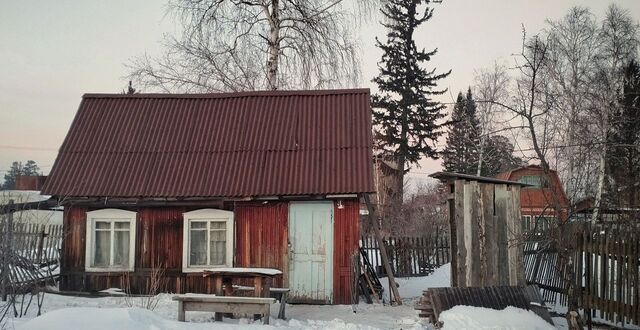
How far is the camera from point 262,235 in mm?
13109

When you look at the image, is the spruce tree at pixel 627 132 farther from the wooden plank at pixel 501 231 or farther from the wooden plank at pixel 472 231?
the wooden plank at pixel 472 231

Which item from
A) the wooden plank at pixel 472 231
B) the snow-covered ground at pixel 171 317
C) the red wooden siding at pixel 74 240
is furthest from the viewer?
the red wooden siding at pixel 74 240

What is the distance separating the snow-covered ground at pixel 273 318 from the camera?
7.59 m

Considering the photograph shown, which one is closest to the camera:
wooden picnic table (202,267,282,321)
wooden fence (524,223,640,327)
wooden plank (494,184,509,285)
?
wooden fence (524,223,640,327)

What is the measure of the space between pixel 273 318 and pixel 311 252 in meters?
2.69

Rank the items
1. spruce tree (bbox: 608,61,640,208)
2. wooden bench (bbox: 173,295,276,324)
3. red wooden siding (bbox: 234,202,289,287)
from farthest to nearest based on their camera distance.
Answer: spruce tree (bbox: 608,61,640,208)
red wooden siding (bbox: 234,202,289,287)
wooden bench (bbox: 173,295,276,324)

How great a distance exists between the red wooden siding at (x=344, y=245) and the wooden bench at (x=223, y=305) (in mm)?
3393

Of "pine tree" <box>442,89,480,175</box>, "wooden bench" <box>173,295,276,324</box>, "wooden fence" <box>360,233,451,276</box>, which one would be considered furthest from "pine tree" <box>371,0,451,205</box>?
"wooden bench" <box>173,295,276,324</box>

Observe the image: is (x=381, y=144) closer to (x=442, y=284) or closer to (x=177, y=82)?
(x=177, y=82)

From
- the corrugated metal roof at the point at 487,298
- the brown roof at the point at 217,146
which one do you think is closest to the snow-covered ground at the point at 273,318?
the corrugated metal roof at the point at 487,298

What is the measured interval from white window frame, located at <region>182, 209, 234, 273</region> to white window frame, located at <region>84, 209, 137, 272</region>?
1290mm

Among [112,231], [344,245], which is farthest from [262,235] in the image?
[112,231]

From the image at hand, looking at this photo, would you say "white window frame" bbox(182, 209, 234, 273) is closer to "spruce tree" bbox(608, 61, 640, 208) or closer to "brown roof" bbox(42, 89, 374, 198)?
"brown roof" bbox(42, 89, 374, 198)

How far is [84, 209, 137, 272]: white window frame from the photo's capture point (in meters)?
13.3
